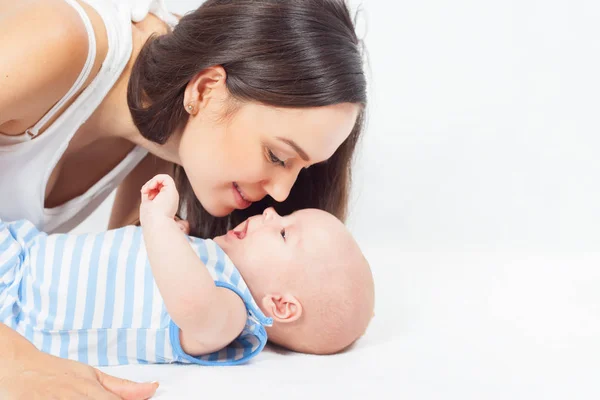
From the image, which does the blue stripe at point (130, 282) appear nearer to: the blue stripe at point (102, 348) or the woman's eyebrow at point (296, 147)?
the blue stripe at point (102, 348)

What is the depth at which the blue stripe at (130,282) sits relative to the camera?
1395 mm

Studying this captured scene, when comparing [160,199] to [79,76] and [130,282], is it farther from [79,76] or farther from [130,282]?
[79,76]

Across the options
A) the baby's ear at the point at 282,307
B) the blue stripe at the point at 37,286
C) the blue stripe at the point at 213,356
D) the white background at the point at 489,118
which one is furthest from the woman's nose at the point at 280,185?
the white background at the point at 489,118

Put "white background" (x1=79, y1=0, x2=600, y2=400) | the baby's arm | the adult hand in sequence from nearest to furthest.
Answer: the adult hand, the baby's arm, "white background" (x1=79, y1=0, x2=600, y2=400)

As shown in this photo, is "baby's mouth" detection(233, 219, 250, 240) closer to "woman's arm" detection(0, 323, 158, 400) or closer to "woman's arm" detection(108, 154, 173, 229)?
"woman's arm" detection(0, 323, 158, 400)

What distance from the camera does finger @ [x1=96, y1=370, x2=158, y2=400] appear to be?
1176 millimetres

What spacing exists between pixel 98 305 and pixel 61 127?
436 millimetres

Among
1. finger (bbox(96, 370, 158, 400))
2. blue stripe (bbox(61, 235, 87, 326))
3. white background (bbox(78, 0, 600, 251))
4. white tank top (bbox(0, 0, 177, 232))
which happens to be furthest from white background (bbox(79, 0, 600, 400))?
finger (bbox(96, 370, 158, 400))

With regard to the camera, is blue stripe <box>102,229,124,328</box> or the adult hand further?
blue stripe <box>102,229,124,328</box>

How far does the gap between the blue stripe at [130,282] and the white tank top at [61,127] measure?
0.32 metres

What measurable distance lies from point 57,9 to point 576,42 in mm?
1617

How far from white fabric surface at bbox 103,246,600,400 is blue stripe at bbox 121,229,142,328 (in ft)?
0.31

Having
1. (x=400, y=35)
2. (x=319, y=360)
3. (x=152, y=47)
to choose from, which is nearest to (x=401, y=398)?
(x=319, y=360)

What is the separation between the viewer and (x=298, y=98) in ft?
4.77
